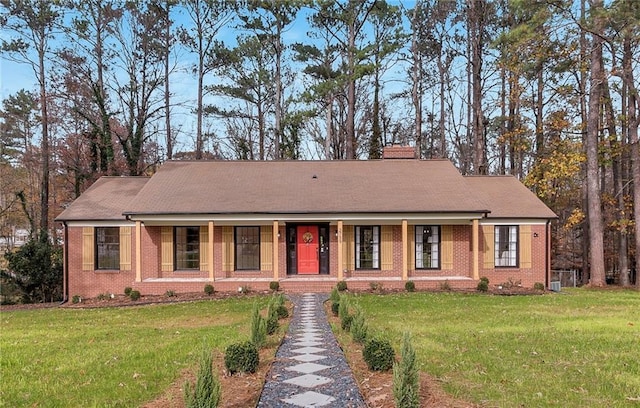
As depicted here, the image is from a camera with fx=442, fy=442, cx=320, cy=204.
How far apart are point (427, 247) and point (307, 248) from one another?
4548mm

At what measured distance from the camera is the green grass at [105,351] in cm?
514

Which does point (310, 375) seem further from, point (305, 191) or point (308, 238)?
point (305, 191)

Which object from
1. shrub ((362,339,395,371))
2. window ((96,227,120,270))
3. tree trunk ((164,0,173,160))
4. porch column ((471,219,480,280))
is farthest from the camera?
tree trunk ((164,0,173,160))

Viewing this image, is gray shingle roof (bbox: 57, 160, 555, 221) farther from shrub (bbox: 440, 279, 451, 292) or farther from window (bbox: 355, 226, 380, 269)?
shrub (bbox: 440, 279, 451, 292)

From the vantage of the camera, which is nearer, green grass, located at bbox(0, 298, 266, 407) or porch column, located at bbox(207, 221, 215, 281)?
green grass, located at bbox(0, 298, 266, 407)

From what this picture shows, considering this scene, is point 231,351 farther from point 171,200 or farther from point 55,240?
point 55,240

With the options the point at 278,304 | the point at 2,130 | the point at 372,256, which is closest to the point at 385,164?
the point at 372,256

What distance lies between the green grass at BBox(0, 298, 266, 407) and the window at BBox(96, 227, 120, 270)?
3.86 meters

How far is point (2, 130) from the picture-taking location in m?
30.1

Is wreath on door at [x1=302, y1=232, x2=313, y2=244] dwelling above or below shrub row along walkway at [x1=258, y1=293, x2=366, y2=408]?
above

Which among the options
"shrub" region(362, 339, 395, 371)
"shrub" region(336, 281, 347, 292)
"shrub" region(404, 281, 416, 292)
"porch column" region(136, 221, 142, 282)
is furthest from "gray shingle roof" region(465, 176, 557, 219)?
"porch column" region(136, 221, 142, 282)

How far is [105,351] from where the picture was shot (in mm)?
7211

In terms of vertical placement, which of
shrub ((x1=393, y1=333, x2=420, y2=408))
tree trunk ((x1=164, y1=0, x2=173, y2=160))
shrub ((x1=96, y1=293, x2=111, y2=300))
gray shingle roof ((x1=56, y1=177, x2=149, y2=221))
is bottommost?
shrub ((x1=96, y1=293, x2=111, y2=300))

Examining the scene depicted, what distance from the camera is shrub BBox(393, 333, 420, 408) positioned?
4.03 m
